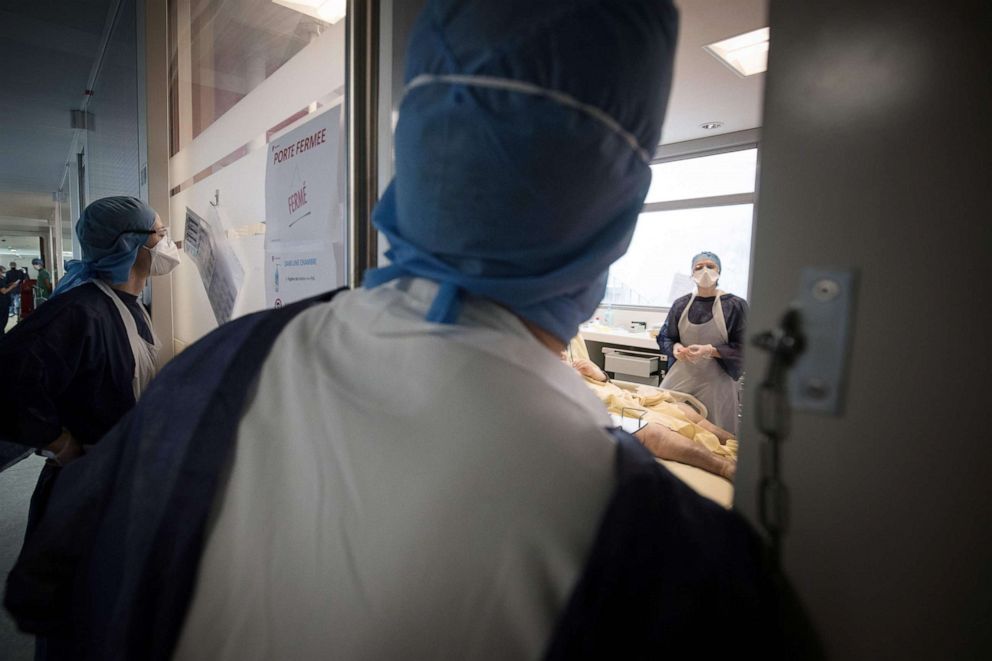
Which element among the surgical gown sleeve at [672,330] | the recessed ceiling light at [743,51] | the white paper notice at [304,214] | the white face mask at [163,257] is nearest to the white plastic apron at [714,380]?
the surgical gown sleeve at [672,330]

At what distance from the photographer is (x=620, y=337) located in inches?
161

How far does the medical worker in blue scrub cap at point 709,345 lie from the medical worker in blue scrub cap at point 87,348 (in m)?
2.80

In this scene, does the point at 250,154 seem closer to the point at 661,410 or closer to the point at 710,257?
the point at 661,410

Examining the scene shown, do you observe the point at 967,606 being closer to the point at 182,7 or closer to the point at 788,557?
the point at 788,557

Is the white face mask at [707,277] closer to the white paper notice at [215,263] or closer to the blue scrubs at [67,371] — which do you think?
the white paper notice at [215,263]

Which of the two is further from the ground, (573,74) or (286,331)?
(573,74)

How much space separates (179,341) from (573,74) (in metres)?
2.65

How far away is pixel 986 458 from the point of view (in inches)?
12.1

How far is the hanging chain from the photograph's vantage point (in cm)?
37

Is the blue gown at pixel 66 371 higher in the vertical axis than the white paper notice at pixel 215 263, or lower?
lower

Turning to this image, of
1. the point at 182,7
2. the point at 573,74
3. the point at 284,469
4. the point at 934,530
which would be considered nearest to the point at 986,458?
the point at 934,530

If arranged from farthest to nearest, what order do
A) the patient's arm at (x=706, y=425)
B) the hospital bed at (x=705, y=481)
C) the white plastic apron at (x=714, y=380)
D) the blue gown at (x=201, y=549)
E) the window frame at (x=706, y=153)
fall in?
the window frame at (x=706, y=153), the white plastic apron at (x=714, y=380), the patient's arm at (x=706, y=425), the hospital bed at (x=705, y=481), the blue gown at (x=201, y=549)

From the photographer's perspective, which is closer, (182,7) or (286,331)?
(286,331)

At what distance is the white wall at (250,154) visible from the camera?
105cm
